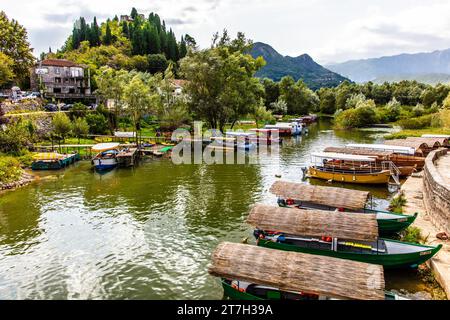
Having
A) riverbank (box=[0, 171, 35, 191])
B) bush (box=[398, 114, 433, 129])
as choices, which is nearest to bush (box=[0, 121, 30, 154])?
riverbank (box=[0, 171, 35, 191])

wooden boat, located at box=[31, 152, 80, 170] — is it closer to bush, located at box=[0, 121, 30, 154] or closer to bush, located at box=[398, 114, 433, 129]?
bush, located at box=[0, 121, 30, 154]

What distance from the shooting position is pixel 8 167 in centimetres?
4600

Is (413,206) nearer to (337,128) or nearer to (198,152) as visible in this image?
(198,152)

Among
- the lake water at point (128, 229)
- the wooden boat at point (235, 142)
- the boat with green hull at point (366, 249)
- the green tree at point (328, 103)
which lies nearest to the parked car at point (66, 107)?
the lake water at point (128, 229)

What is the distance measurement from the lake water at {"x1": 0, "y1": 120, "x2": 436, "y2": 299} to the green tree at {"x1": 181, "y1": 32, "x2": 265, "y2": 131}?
93.3 feet

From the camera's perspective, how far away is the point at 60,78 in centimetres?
9938

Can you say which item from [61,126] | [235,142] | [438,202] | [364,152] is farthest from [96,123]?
[438,202]

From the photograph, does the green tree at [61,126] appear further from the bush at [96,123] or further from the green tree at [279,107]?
the green tree at [279,107]

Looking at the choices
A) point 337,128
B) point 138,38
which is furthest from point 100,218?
point 138,38

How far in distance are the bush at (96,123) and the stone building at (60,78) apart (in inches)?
703

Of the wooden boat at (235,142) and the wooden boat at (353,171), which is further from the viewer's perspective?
the wooden boat at (235,142)

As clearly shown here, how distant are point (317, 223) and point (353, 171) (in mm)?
23634

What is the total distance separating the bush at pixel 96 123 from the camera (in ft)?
250

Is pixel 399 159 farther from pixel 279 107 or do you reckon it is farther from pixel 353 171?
pixel 279 107
